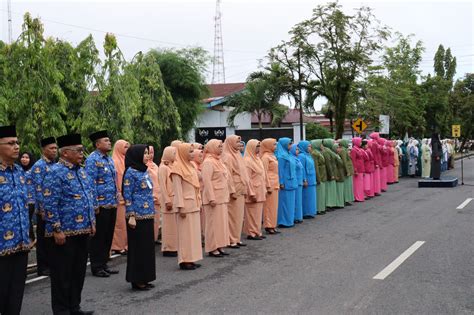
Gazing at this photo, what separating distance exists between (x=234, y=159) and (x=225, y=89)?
2959cm

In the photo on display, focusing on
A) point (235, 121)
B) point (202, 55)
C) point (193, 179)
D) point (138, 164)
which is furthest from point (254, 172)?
point (235, 121)

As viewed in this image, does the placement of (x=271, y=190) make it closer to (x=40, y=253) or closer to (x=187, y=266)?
(x=187, y=266)

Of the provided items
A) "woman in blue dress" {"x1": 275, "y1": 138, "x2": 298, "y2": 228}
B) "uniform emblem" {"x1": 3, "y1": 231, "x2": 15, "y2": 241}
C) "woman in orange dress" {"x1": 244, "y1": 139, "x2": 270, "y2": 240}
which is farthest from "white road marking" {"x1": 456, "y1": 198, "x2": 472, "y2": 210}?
"uniform emblem" {"x1": 3, "y1": 231, "x2": 15, "y2": 241}

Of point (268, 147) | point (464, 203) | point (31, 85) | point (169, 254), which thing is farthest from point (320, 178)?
point (31, 85)

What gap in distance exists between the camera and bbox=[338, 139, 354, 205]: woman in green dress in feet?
51.2

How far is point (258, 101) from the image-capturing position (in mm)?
33938

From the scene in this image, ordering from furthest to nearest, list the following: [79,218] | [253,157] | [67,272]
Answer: [253,157] → [79,218] → [67,272]

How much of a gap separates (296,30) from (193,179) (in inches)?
932

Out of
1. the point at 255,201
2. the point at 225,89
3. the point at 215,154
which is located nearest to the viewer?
the point at 215,154

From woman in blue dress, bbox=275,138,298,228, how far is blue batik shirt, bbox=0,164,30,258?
298 inches

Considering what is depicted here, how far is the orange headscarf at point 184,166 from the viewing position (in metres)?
8.28

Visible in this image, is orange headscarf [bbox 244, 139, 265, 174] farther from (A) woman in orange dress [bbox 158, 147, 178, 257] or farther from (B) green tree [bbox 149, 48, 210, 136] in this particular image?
(B) green tree [bbox 149, 48, 210, 136]

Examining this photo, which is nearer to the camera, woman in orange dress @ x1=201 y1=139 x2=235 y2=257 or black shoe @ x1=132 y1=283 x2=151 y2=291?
black shoe @ x1=132 y1=283 x2=151 y2=291

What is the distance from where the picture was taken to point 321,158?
14.5 m
